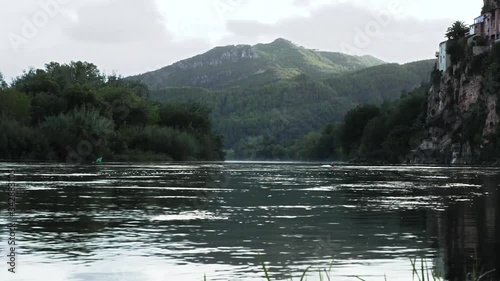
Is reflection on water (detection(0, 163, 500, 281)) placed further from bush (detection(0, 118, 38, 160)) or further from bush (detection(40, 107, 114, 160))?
bush (detection(40, 107, 114, 160))

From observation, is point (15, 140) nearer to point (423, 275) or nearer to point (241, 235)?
point (241, 235)

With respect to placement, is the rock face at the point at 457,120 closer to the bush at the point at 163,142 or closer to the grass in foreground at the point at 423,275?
the bush at the point at 163,142

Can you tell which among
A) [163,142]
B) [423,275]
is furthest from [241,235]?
[163,142]

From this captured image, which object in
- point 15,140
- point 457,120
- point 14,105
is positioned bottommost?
point 15,140

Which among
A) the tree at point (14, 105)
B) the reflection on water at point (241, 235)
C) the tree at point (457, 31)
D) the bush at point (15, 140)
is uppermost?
the tree at point (457, 31)

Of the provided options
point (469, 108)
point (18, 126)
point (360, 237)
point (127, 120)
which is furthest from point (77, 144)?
point (360, 237)

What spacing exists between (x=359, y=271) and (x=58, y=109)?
137 m

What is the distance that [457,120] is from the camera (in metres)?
162

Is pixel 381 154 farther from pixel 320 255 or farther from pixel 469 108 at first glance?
pixel 320 255

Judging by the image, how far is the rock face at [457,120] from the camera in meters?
150

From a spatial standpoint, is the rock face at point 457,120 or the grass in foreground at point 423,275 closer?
the grass in foreground at point 423,275

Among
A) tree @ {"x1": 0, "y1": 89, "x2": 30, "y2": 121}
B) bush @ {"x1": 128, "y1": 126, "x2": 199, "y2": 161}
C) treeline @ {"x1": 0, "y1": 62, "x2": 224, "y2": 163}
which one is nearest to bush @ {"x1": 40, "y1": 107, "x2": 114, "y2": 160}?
treeline @ {"x1": 0, "y1": 62, "x2": 224, "y2": 163}

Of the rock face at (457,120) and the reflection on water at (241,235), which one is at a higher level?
the rock face at (457,120)

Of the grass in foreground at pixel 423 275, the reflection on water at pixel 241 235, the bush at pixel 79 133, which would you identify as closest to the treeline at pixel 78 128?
the bush at pixel 79 133
